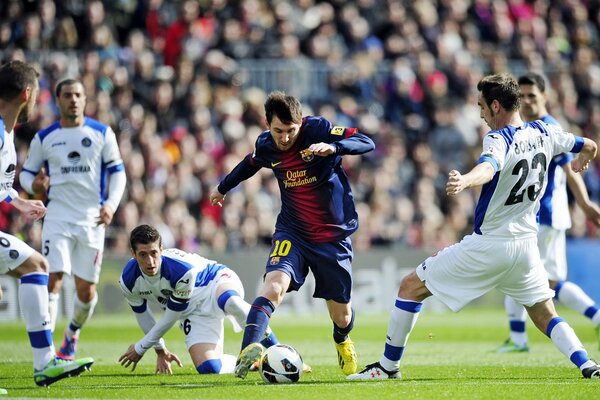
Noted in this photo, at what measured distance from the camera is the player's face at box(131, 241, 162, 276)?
9672 mm

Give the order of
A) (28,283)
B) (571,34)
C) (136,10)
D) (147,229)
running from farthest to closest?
(571,34) < (136,10) < (147,229) < (28,283)

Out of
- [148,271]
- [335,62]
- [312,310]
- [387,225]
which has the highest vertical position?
[335,62]

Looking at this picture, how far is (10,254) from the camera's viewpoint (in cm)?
814

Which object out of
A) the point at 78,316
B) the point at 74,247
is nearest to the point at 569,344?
the point at 78,316

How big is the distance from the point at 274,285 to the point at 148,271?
153 cm

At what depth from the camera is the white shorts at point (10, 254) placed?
26.7 ft

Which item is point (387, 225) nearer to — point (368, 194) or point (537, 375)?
point (368, 194)

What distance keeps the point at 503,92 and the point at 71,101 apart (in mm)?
5285

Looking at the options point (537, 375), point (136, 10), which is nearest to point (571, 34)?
point (136, 10)

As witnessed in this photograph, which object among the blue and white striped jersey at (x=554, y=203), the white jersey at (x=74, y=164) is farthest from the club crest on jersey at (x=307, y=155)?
the blue and white striped jersey at (x=554, y=203)

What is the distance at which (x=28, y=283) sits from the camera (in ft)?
27.0

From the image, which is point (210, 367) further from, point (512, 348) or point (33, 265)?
point (512, 348)

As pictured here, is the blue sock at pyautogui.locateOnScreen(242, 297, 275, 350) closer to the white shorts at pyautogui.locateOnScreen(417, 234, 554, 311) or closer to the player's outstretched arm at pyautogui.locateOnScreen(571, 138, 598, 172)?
the white shorts at pyautogui.locateOnScreen(417, 234, 554, 311)

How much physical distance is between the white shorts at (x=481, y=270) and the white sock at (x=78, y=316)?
4666mm
